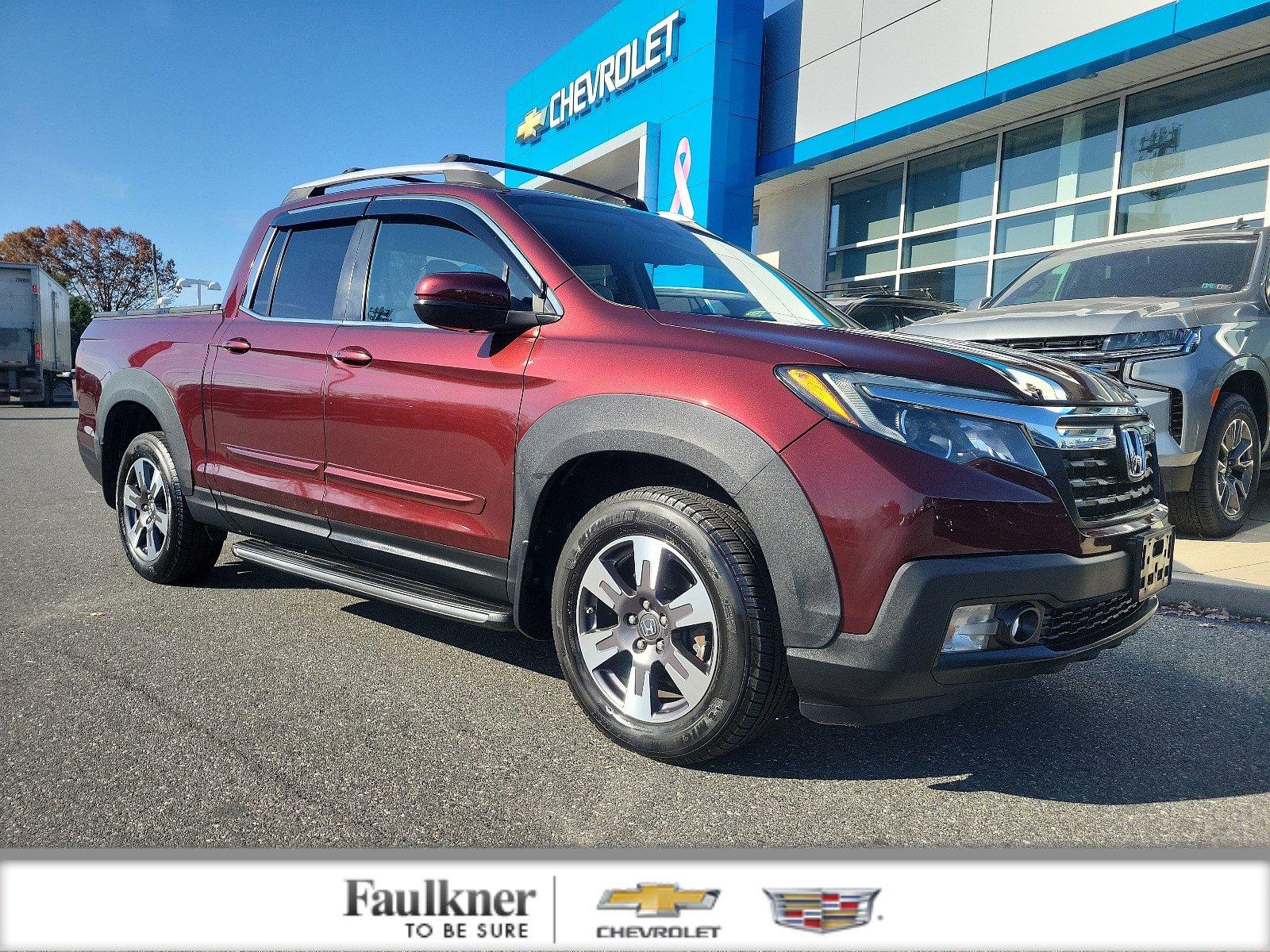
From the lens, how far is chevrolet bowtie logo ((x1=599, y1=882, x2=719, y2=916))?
1.83 meters

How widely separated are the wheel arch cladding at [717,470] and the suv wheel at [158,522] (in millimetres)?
2318

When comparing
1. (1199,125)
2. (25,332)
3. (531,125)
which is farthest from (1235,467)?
(25,332)

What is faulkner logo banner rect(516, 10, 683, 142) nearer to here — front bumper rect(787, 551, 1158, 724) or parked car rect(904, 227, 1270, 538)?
parked car rect(904, 227, 1270, 538)

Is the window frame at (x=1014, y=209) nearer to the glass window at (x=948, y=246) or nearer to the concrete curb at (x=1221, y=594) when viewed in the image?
the glass window at (x=948, y=246)

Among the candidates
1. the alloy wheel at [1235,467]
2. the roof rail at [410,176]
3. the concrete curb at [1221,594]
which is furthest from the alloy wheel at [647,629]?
the alloy wheel at [1235,467]

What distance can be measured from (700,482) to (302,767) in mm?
1351

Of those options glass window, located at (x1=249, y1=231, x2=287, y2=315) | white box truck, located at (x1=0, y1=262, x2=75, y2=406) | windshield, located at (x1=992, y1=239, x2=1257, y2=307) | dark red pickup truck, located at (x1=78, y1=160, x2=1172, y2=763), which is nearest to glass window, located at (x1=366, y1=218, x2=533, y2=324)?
dark red pickup truck, located at (x1=78, y1=160, x2=1172, y2=763)

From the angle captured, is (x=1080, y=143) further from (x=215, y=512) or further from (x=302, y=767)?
(x=302, y=767)

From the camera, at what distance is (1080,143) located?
11.3 metres

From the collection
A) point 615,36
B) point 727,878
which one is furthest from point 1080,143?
point 727,878

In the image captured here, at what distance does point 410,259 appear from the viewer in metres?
3.50

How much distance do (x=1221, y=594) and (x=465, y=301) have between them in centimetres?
379

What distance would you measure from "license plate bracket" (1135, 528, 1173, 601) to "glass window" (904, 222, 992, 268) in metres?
10.9

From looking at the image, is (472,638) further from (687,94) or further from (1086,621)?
(687,94)
